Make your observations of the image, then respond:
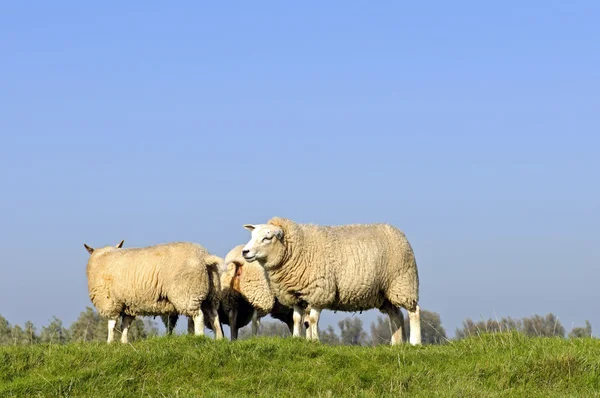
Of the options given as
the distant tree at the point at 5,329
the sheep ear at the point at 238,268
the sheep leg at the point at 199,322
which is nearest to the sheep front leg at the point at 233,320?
the sheep ear at the point at 238,268

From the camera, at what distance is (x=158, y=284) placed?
2019cm

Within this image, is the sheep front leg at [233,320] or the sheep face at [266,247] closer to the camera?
the sheep face at [266,247]

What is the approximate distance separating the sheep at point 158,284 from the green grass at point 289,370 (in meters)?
6.39

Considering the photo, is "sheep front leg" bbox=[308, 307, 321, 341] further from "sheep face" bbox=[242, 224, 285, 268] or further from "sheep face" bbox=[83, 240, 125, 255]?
"sheep face" bbox=[83, 240, 125, 255]

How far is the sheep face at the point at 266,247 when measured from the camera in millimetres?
16953

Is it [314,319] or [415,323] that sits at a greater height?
[314,319]

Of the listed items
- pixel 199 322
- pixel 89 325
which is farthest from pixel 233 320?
pixel 89 325

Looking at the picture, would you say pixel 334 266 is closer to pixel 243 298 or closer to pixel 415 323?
pixel 415 323

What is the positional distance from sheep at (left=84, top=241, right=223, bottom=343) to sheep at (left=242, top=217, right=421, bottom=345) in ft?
9.94

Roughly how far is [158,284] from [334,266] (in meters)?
5.06

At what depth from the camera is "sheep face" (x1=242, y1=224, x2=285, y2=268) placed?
16953mm

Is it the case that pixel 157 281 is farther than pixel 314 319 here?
Yes

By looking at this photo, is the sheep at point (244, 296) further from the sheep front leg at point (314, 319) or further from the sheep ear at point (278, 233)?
the sheep front leg at point (314, 319)

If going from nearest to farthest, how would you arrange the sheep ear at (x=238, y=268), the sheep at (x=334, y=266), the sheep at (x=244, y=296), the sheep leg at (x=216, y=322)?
the sheep at (x=334, y=266), the sheep leg at (x=216, y=322), the sheep at (x=244, y=296), the sheep ear at (x=238, y=268)
